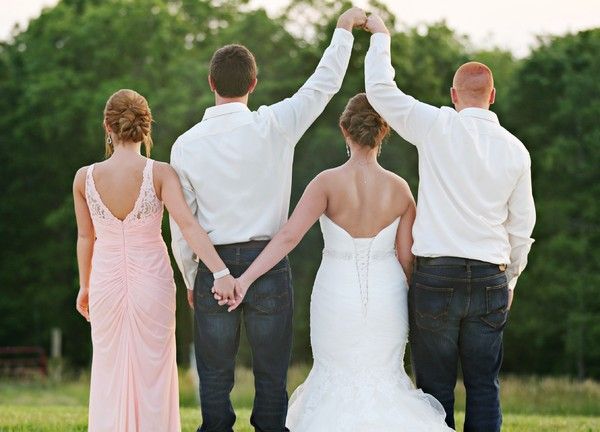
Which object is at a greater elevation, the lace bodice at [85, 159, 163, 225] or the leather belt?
the lace bodice at [85, 159, 163, 225]

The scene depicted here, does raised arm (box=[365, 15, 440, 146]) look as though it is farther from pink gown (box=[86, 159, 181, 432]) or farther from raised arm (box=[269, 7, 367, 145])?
pink gown (box=[86, 159, 181, 432])

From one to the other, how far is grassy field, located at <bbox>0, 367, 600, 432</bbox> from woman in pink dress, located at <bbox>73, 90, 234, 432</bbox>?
2012 millimetres

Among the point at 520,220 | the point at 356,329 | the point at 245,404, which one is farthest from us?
the point at 245,404

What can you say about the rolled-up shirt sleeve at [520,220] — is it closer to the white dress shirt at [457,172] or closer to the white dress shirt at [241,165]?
the white dress shirt at [457,172]

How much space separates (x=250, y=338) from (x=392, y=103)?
1.46m

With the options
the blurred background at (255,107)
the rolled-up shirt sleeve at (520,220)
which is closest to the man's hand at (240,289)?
the rolled-up shirt sleeve at (520,220)

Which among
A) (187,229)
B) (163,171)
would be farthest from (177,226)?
(163,171)

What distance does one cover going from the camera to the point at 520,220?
593 cm

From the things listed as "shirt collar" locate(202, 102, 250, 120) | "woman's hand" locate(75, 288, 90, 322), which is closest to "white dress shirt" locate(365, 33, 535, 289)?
"shirt collar" locate(202, 102, 250, 120)

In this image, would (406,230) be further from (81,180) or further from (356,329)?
(81,180)

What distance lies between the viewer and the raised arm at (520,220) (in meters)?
5.90

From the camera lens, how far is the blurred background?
92.0ft

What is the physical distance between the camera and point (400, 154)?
26.8 meters

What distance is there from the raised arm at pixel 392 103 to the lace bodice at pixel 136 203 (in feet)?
4.19
